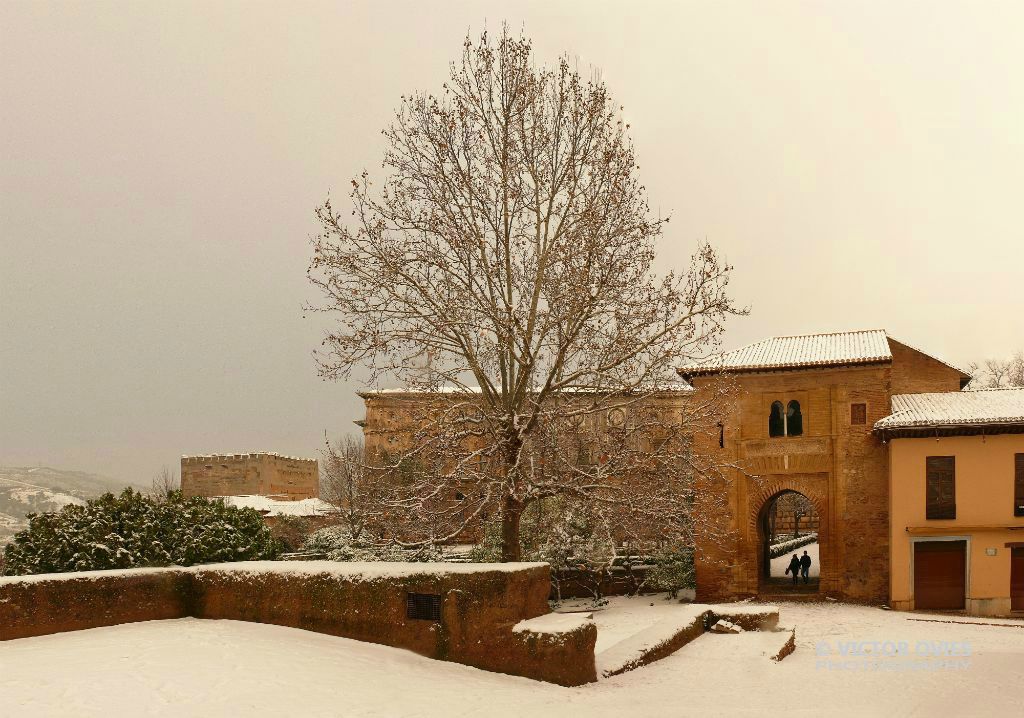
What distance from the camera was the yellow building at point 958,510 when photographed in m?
24.6

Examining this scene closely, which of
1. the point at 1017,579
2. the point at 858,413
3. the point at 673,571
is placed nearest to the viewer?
the point at 1017,579

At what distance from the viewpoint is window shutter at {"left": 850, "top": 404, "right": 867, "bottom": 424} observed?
26656mm

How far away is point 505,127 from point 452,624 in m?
9.75

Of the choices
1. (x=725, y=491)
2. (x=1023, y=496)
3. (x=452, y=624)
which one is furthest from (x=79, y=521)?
(x=1023, y=496)

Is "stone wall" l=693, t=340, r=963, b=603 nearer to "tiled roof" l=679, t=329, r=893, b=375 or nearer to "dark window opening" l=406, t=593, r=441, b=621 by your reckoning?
"tiled roof" l=679, t=329, r=893, b=375

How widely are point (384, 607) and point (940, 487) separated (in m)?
19.7

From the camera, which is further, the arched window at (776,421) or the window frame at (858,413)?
the arched window at (776,421)

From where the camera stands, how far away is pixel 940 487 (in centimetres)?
2522

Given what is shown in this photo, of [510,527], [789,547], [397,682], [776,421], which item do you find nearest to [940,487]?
[776,421]

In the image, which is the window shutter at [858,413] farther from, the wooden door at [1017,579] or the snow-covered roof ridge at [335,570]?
the snow-covered roof ridge at [335,570]

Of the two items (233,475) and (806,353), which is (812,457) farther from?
(233,475)

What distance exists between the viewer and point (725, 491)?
27484 mm

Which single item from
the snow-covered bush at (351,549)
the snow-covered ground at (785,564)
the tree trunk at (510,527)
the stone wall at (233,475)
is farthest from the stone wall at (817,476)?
the stone wall at (233,475)

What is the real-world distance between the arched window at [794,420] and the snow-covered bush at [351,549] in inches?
461
